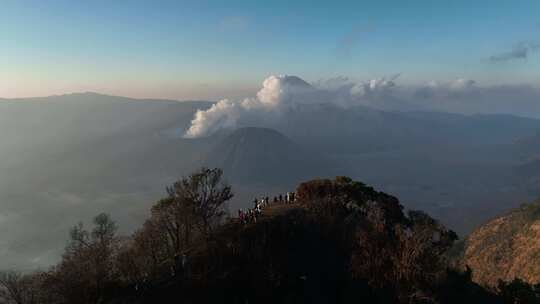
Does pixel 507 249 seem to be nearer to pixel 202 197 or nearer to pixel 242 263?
pixel 202 197

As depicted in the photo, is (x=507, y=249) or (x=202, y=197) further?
(x=507, y=249)

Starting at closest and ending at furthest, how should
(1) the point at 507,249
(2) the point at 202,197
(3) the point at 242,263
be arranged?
(3) the point at 242,263 → (2) the point at 202,197 → (1) the point at 507,249

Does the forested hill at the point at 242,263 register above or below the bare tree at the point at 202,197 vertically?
below

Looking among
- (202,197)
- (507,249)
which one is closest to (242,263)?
(202,197)

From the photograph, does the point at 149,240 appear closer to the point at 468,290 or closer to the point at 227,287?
the point at 227,287

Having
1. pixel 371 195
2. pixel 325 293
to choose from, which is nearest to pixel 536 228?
pixel 371 195

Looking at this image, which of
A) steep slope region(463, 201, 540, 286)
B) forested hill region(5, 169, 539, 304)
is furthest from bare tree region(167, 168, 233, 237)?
steep slope region(463, 201, 540, 286)

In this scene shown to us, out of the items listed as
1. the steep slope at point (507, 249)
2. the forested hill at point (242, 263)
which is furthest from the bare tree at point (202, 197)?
the steep slope at point (507, 249)

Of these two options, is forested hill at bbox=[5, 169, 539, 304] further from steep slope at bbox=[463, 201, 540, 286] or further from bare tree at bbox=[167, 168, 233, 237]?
steep slope at bbox=[463, 201, 540, 286]

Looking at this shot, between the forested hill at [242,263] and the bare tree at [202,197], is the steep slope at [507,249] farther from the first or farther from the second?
the bare tree at [202,197]
